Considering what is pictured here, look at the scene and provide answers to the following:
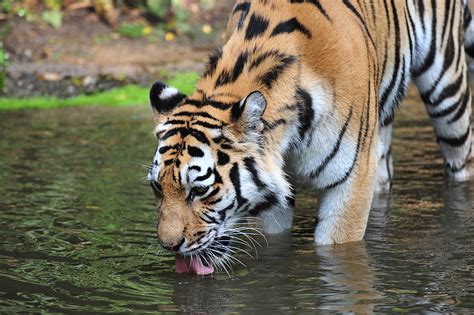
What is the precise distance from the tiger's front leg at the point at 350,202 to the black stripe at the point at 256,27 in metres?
0.80

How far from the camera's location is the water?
4.73 metres

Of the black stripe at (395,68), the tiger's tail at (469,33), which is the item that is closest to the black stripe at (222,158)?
the black stripe at (395,68)

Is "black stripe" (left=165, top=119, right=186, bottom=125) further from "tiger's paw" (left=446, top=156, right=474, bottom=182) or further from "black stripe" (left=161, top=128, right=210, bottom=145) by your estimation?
"tiger's paw" (left=446, top=156, right=474, bottom=182)

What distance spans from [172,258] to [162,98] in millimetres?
940

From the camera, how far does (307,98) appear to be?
16.6 feet

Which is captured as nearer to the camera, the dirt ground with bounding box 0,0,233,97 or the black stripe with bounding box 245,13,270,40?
the black stripe with bounding box 245,13,270,40

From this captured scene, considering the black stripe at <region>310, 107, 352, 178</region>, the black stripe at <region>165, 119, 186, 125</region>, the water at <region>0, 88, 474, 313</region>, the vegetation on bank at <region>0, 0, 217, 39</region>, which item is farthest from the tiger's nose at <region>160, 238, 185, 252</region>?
the vegetation on bank at <region>0, 0, 217, 39</region>

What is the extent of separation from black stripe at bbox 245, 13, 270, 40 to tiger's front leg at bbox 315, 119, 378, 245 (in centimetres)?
80

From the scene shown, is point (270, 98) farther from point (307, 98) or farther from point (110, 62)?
point (110, 62)

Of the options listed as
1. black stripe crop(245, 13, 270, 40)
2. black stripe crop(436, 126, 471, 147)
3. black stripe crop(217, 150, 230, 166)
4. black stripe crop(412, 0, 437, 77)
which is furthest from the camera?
black stripe crop(436, 126, 471, 147)

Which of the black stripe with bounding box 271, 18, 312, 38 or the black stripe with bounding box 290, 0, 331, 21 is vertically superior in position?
the black stripe with bounding box 290, 0, 331, 21

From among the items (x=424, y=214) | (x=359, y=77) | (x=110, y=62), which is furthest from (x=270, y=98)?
(x=110, y=62)

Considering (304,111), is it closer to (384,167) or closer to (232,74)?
(232,74)

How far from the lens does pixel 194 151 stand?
4.67m
